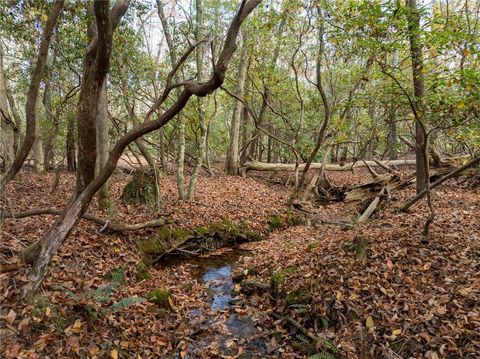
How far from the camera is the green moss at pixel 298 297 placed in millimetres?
5711

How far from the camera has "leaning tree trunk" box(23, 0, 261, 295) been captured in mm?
4418

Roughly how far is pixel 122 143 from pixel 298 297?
411 centimetres

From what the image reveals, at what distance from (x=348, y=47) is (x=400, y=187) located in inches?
240

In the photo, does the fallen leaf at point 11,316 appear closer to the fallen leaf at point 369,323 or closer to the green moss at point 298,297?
the green moss at point 298,297

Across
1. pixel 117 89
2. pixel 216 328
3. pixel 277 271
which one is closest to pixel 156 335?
pixel 216 328

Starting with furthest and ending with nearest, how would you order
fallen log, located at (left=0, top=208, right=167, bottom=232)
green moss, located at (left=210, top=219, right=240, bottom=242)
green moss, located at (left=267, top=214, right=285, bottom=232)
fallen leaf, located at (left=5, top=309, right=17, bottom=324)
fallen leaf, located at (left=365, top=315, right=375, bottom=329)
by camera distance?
green moss, located at (left=267, top=214, right=285, bottom=232) → green moss, located at (left=210, top=219, right=240, bottom=242) → fallen log, located at (left=0, top=208, right=167, bottom=232) → fallen leaf, located at (left=365, top=315, right=375, bottom=329) → fallen leaf, located at (left=5, top=309, right=17, bottom=324)

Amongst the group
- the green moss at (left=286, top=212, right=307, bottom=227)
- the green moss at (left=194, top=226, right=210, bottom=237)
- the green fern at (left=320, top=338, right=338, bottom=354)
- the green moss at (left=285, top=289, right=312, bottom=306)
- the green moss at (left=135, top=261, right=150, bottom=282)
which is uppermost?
the green moss at (left=194, top=226, right=210, bottom=237)

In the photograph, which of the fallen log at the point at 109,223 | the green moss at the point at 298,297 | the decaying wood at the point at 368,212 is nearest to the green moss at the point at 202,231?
the fallen log at the point at 109,223

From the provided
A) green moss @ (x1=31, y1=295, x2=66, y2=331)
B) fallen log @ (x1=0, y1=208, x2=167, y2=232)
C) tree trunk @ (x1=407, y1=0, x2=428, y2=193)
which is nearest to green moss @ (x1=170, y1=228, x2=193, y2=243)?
fallen log @ (x1=0, y1=208, x2=167, y2=232)

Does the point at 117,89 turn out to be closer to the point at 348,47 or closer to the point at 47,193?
the point at 47,193

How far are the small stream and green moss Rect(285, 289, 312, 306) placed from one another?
786 millimetres

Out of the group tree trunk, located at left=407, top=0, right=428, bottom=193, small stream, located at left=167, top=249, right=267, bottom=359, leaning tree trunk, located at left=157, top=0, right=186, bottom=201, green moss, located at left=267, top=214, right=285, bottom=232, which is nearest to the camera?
small stream, located at left=167, top=249, right=267, bottom=359

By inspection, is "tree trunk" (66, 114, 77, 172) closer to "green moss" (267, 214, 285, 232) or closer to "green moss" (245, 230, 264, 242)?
"green moss" (245, 230, 264, 242)

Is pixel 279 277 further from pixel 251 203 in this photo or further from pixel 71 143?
pixel 71 143
